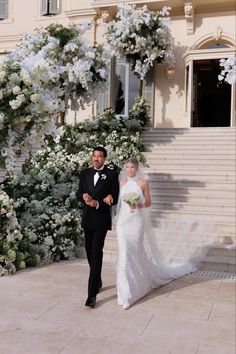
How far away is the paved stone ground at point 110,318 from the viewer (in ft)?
12.6

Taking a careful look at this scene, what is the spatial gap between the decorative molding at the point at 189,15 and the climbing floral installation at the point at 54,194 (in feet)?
15.4

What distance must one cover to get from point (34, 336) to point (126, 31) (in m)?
12.1

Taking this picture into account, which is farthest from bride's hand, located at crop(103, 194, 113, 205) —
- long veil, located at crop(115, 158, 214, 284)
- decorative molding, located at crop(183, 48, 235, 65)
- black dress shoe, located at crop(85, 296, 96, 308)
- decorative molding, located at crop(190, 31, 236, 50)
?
decorative molding, located at crop(190, 31, 236, 50)

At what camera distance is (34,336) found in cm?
403

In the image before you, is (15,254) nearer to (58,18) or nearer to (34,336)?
(34,336)

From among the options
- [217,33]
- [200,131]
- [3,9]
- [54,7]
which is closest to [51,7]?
[54,7]

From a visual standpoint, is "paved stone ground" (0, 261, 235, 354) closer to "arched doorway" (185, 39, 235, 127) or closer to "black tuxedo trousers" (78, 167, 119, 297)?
"black tuxedo trousers" (78, 167, 119, 297)

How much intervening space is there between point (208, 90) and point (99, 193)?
535 inches

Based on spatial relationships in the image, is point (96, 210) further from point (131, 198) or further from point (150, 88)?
point (150, 88)

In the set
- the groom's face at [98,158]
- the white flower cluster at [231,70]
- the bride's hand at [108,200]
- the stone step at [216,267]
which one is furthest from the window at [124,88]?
the white flower cluster at [231,70]

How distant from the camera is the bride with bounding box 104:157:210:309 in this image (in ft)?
16.7

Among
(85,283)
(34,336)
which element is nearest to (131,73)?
(85,283)

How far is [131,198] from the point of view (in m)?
5.30

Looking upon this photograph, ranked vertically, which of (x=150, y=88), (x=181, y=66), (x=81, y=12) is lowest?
(x=150, y=88)
